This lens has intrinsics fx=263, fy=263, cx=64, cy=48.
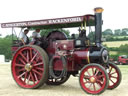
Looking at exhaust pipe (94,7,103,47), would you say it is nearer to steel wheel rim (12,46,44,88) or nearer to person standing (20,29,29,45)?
steel wheel rim (12,46,44,88)

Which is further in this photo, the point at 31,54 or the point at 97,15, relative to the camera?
the point at 31,54

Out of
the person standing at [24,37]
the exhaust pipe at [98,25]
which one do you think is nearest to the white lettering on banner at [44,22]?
the person standing at [24,37]

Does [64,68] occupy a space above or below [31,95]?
above

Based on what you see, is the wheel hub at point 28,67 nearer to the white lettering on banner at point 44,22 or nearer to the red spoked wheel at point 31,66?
the red spoked wheel at point 31,66

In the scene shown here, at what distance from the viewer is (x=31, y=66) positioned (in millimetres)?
8219

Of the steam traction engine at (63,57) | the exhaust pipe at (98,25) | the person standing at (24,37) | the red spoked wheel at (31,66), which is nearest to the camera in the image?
the steam traction engine at (63,57)

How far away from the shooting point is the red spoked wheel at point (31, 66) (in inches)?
312

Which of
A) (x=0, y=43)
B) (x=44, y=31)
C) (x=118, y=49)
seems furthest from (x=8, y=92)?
(x=0, y=43)

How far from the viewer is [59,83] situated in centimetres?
934

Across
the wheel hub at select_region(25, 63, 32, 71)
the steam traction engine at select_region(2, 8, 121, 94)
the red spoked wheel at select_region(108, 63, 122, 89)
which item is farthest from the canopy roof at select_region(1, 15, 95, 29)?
the red spoked wheel at select_region(108, 63, 122, 89)

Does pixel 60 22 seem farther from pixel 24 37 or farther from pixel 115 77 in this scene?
pixel 115 77

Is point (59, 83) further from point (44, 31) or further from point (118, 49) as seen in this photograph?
point (118, 49)

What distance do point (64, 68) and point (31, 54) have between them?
1.27 m

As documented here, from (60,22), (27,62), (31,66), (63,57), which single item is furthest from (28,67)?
(60,22)
